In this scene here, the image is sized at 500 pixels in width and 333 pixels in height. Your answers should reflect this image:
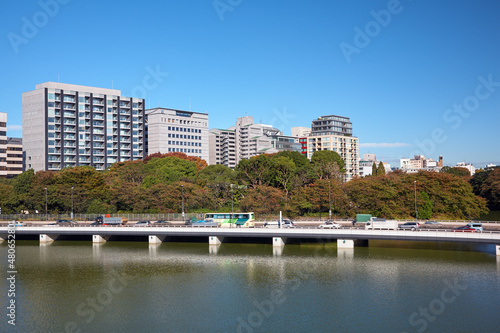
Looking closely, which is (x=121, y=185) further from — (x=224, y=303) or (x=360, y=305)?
(x=360, y=305)

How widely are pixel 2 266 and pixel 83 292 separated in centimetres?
1666

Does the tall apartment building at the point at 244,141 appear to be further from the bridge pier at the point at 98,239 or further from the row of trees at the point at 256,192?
the bridge pier at the point at 98,239

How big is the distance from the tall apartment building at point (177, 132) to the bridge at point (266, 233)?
262 ft

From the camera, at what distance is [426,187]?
68125 millimetres

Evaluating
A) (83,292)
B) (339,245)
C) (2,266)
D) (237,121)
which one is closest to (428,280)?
(339,245)

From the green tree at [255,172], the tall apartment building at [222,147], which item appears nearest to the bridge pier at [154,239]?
the green tree at [255,172]

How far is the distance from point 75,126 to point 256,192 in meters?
71.7

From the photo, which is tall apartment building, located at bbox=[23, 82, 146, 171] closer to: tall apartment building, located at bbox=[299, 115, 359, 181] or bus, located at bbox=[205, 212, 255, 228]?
tall apartment building, located at bbox=[299, 115, 359, 181]

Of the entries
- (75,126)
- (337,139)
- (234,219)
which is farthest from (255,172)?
(337,139)
